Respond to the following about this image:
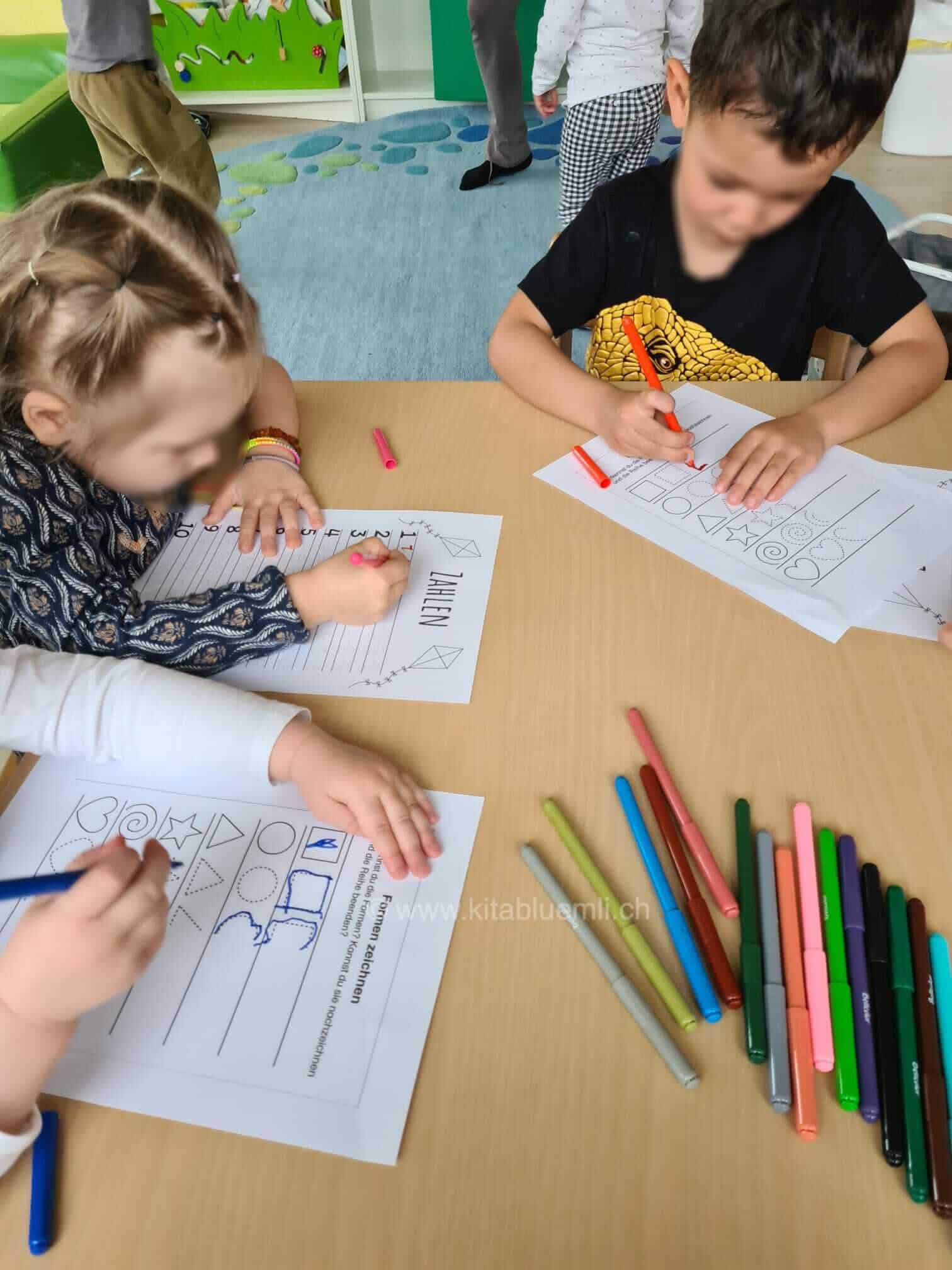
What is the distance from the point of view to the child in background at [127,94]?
5.90 ft

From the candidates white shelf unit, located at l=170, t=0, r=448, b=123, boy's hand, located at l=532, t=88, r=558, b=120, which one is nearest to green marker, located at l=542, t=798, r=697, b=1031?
boy's hand, located at l=532, t=88, r=558, b=120

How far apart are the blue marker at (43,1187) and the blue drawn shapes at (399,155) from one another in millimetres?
3059

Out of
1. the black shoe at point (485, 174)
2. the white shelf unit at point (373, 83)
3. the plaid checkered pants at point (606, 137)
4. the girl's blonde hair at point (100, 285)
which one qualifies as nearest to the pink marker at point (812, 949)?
the girl's blonde hair at point (100, 285)

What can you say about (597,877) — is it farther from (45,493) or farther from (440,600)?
(45,493)

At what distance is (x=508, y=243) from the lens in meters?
2.40

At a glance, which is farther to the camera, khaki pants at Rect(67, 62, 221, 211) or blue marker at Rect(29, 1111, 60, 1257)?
khaki pants at Rect(67, 62, 221, 211)

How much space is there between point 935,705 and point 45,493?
63cm

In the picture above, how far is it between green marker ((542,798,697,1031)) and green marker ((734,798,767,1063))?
27 mm

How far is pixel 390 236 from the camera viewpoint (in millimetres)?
2484

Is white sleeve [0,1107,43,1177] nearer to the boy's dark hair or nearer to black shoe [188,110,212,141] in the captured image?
the boy's dark hair

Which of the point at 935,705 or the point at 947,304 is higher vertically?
the point at 935,705

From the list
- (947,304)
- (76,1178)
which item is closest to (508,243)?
(947,304)

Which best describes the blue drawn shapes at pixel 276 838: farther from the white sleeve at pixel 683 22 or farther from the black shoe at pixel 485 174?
the black shoe at pixel 485 174

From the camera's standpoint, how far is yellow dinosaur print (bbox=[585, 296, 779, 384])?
39.4 inches
